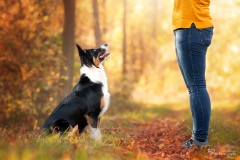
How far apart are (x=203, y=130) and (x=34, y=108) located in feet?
19.8

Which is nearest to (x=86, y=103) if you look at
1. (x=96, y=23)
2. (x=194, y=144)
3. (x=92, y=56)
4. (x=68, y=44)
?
(x=92, y=56)

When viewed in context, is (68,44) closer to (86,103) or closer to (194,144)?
(86,103)

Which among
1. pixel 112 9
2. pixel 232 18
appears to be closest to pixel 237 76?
pixel 232 18

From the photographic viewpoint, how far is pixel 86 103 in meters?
5.63

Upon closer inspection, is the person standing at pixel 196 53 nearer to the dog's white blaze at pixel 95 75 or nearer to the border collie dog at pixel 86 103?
the border collie dog at pixel 86 103

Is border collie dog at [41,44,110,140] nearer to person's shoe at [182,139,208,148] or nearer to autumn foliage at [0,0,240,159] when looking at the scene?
autumn foliage at [0,0,240,159]

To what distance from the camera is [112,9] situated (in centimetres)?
2234

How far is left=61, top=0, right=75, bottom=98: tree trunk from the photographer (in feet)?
32.4

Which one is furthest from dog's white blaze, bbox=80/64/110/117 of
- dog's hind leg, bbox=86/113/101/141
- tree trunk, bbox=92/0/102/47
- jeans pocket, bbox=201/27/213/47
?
tree trunk, bbox=92/0/102/47

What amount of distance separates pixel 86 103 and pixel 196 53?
2055 millimetres

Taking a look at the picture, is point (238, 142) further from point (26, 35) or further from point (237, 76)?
point (237, 76)

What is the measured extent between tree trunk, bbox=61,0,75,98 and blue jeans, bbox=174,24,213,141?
5.74 metres

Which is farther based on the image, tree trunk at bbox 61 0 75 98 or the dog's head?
tree trunk at bbox 61 0 75 98

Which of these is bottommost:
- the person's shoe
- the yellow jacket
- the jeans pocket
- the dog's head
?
the person's shoe
